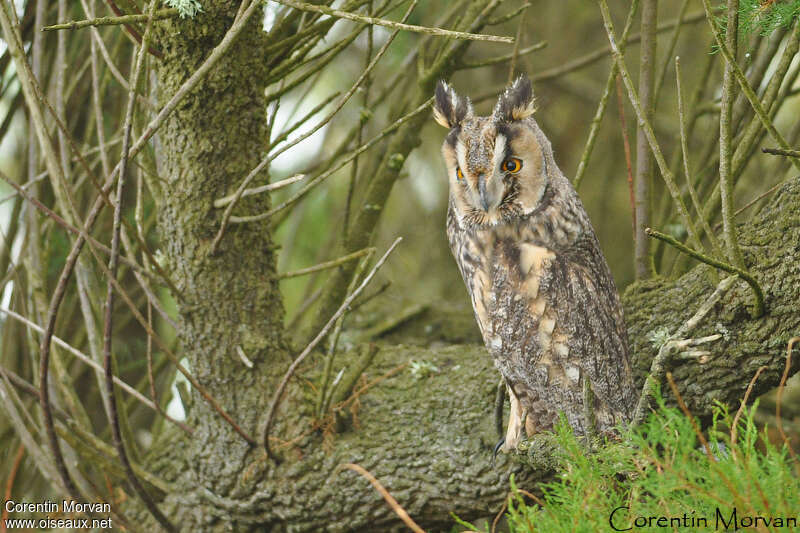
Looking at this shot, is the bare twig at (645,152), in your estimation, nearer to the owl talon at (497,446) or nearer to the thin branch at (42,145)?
the owl talon at (497,446)

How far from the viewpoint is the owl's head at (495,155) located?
1.95 metres

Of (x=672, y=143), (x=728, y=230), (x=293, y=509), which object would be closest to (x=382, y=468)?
(x=293, y=509)

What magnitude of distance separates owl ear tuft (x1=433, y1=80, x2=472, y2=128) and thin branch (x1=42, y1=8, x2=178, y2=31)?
31.6 inches

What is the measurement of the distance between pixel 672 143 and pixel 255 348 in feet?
11.8

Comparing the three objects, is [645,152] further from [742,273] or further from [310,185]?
[310,185]

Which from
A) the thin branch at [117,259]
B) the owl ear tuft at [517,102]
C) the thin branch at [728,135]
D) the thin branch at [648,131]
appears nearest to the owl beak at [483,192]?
the owl ear tuft at [517,102]

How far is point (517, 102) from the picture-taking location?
2062mm

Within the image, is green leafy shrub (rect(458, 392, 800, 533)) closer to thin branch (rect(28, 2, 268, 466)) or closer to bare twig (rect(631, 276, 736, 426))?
bare twig (rect(631, 276, 736, 426))

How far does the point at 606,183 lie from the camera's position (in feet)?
17.3

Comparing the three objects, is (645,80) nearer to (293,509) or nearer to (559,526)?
(559,526)

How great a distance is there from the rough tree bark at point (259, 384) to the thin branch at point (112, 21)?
13 centimetres

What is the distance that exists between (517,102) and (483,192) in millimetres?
311

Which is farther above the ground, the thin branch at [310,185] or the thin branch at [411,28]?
the thin branch at [411,28]

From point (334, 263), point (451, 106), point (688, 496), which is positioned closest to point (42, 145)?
point (334, 263)
